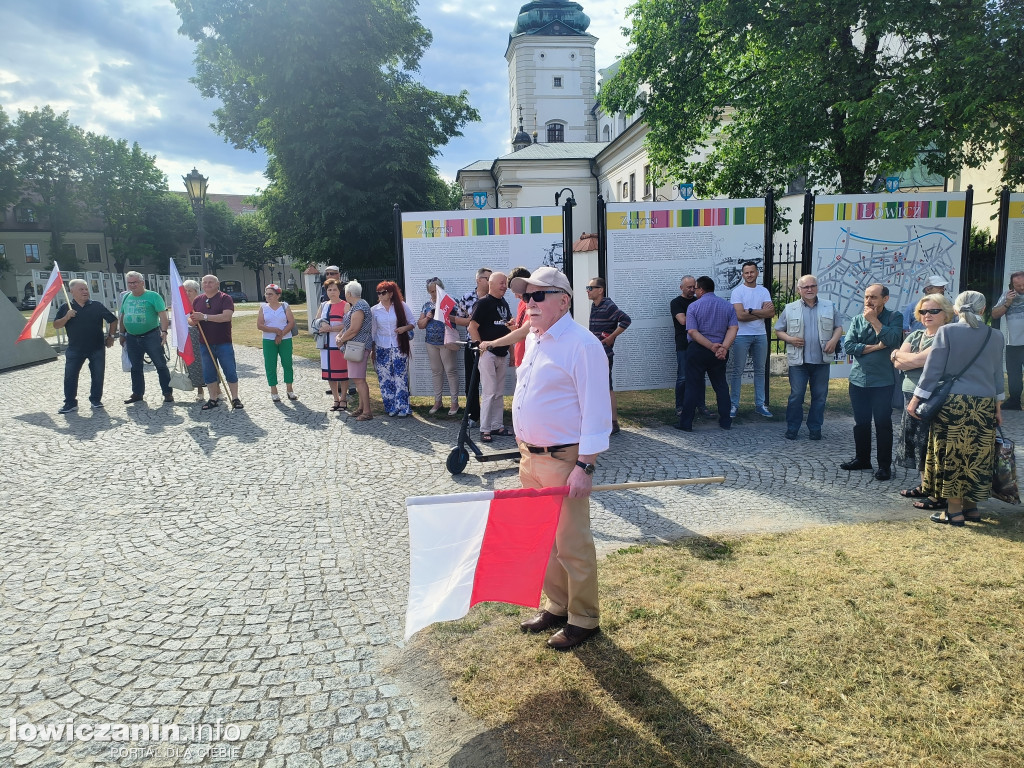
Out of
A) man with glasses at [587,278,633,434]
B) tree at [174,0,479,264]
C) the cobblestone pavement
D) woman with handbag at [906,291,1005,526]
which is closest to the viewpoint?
the cobblestone pavement

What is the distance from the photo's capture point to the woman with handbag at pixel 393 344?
9648 mm

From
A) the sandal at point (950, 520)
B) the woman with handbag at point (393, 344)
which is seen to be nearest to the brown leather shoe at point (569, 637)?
the sandal at point (950, 520)

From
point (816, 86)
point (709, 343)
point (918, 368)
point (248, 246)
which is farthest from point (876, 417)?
point (248, 246)

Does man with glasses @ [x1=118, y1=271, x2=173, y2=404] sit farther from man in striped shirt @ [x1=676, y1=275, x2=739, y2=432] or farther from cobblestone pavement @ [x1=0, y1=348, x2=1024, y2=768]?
man in striped shirt @ [x1=676, y1=275, x2=739, y2=432]

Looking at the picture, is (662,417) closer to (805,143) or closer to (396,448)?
(396,448)

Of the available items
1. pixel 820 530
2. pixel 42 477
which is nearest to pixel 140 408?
pixel 42 477

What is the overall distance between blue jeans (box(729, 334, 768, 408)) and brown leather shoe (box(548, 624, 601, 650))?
664 centimetres

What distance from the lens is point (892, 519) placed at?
554 centimetres

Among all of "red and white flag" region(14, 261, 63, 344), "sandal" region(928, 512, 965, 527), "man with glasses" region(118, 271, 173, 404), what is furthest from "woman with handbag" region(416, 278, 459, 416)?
"red and white flag" region(14, 261, 63, 344)

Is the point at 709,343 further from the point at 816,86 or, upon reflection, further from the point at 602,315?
the point at 816,86

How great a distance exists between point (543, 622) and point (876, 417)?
4.59 m

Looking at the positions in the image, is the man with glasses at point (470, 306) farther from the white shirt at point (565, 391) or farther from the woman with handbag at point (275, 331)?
the white shirt at point (565, 391)

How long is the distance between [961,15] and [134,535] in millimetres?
15061

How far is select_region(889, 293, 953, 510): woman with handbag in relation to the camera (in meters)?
5.56
